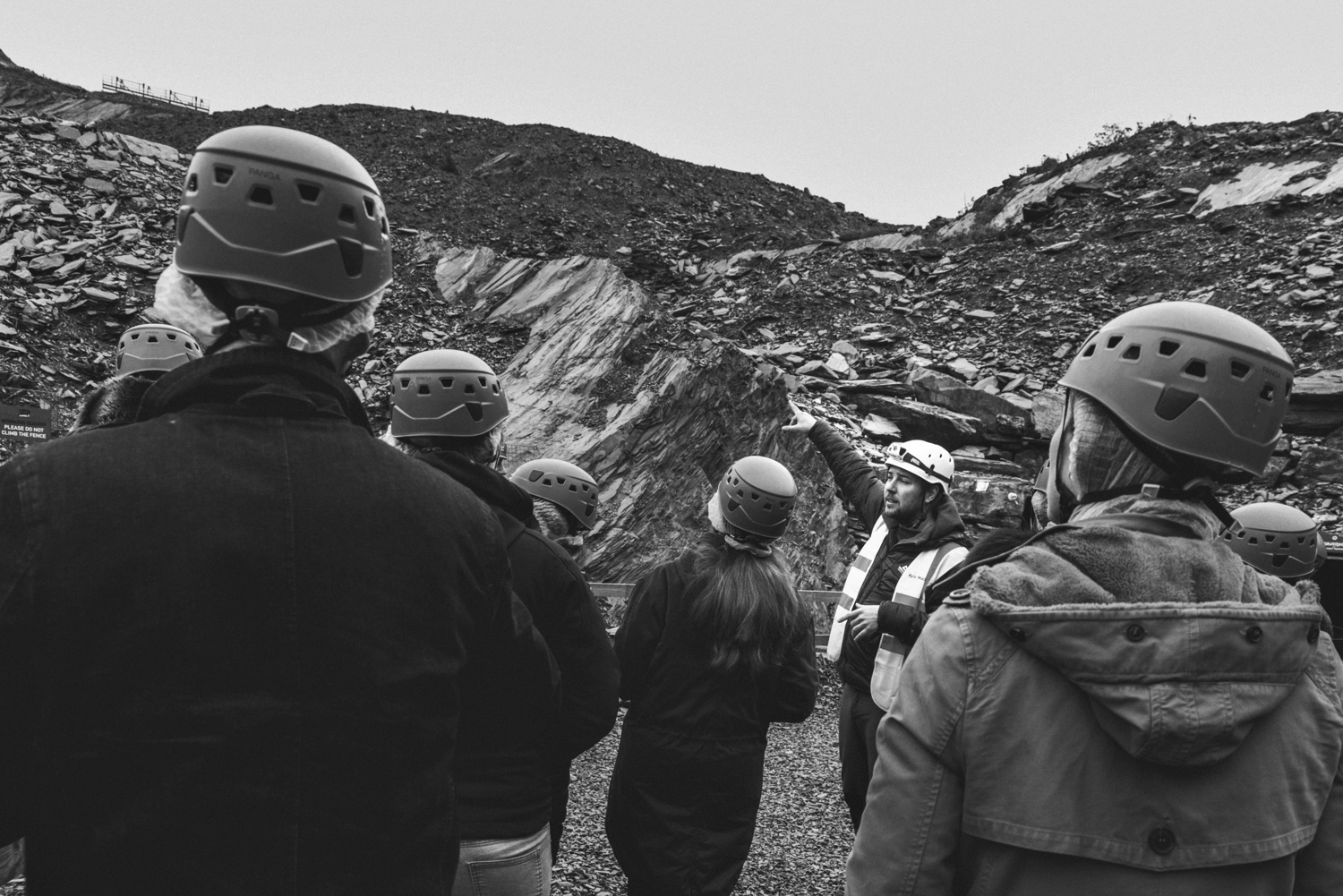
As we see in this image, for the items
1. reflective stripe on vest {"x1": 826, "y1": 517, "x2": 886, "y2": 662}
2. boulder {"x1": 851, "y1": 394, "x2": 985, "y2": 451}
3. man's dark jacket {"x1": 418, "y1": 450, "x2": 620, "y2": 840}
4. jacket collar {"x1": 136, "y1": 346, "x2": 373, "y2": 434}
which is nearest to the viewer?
jacket collar {"x1": 136, "y1": 346, "x2": 373, "y2": 434}

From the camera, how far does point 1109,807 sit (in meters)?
1.66

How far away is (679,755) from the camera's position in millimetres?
3971

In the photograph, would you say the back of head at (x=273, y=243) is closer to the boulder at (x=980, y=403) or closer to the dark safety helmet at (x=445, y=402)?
the dark safety helmet at (x=445, y=402)

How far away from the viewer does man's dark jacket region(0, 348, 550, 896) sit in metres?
1.34

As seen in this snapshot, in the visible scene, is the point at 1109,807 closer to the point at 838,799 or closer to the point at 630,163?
the point at 838,799

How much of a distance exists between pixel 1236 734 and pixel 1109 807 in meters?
0.24

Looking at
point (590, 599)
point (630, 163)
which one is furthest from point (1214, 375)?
point (630, 163)

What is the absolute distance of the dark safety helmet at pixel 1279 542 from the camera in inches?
171

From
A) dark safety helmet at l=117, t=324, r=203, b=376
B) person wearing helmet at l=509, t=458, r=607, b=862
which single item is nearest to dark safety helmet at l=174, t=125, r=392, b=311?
dark safety helmet at l=117, t=324, r=203, b=376

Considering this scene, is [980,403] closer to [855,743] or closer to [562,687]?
[855,743]

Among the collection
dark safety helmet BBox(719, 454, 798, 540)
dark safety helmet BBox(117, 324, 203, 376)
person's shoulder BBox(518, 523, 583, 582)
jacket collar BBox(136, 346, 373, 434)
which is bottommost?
dark safety helmet BBox(719, 454, 798, 540)

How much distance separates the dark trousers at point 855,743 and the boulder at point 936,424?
11922 mm

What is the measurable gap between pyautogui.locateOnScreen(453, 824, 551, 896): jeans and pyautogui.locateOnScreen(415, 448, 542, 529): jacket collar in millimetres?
914

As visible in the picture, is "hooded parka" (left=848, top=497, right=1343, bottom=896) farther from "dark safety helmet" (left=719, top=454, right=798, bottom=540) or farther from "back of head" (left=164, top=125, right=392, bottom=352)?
"dark safety helmet" (left=719, top=454, right=798, bottom=540)
